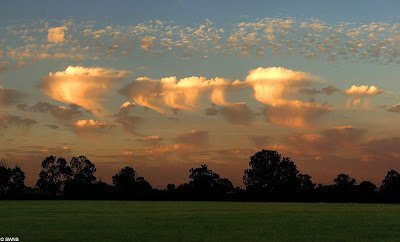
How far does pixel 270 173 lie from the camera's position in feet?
512

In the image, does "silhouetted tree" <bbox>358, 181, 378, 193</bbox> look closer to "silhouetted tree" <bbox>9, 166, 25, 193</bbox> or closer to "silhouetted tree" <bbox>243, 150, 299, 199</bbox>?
"silhouetted tree" <bbox>243, 150, 299, 199</bbox>

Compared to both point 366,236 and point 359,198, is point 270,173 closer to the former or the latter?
point 359,198

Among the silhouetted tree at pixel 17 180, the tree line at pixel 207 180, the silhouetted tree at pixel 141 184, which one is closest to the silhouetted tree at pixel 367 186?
the tree line at pixel 207 180

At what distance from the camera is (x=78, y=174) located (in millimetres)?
161875

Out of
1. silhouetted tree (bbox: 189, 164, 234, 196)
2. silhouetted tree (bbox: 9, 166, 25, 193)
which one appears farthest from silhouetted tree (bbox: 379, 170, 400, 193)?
silhouetted tree (bbox: 9, 166, 25, 193)

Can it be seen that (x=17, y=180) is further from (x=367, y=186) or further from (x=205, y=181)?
(x=367, y=186)

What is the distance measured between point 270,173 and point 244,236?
13118 centimetres

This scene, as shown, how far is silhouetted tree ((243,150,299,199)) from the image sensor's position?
154350mm

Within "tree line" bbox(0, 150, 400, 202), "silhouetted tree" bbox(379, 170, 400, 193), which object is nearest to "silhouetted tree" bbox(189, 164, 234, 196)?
"tree line" bbox(0, 150, 400, 202)

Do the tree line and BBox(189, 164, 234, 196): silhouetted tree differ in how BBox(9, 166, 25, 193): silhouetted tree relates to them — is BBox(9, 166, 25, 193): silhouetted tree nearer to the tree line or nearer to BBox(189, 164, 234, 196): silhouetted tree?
the tree line

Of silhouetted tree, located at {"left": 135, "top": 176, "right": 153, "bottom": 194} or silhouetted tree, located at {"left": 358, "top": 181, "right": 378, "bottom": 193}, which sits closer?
silhouetted tree, located at {"left": 358, "top": 181, "right": 378, "bottom": 193}

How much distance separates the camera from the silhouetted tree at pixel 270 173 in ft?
506

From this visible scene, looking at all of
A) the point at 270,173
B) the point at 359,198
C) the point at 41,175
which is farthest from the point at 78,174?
the point at 359,198

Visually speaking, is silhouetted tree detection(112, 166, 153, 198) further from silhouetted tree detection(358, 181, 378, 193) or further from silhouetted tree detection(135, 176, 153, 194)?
silhouetted tree detection(358, 181, 378, 193)
